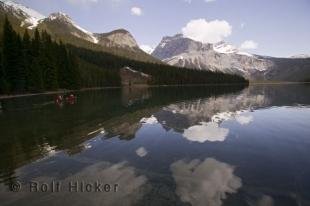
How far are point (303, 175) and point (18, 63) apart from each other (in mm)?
83830

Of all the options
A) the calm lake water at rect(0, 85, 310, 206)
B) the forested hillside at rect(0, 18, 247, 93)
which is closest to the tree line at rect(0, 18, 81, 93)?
the forested hillside at rect(0, 18, 247, 93)

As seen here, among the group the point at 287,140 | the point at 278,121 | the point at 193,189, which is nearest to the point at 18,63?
the point at 278,121

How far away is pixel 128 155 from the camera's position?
20578 millimetres

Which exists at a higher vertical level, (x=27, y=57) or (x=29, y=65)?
(x=27, y=57)

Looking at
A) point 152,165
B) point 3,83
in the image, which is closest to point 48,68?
point 3,83

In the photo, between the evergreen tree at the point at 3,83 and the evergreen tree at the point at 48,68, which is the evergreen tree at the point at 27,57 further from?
the evergreen tree at the point at 3,83

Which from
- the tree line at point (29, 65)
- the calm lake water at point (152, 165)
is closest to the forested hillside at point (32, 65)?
the tree line at point (29, 65)

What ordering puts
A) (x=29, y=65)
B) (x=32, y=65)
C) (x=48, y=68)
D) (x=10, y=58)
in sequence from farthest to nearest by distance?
(x=48, y=68) < (x=32, y=65) < (x=29, y=65) < (x=10, y=58)

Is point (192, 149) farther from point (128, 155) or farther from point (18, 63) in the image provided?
point (18, 63)

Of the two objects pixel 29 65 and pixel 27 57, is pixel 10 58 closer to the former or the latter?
pixel 29 65

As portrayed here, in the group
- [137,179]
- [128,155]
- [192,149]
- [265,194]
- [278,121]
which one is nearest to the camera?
[265,194]

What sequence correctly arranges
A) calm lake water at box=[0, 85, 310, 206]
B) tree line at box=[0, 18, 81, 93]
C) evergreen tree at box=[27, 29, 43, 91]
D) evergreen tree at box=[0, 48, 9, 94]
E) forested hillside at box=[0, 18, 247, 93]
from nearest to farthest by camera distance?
calm lake water at box=[0, 85, 310, 206], evergreen tree at box=[0, 48, 9, 94], tree line at box=[0, 18, 81, 93], forested hillside at box=[0, 18, 247, 93], evergreen tree at box=[27, 29, 43, 91]

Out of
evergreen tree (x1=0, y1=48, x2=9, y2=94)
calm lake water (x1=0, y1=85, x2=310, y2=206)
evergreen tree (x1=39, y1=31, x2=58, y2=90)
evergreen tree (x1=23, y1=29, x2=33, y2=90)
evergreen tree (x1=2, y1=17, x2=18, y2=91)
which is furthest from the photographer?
evergreen tree (x1=39, y1=31, x2=58, y2=90)

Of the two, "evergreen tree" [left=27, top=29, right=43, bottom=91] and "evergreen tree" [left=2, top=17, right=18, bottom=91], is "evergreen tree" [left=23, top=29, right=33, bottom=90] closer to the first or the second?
"evergreen tree" [left=27, top=29, right=43, bottom=91]
